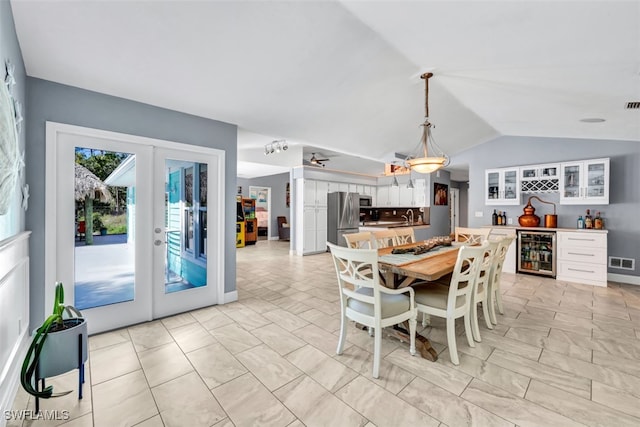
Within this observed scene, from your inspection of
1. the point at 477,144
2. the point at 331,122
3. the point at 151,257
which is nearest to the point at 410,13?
the point at 331,122

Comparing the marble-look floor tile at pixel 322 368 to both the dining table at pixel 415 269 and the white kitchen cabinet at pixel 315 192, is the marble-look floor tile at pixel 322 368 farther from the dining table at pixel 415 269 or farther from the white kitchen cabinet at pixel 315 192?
the white kitchen cabinet at pixel 315 192

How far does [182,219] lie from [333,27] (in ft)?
8.16

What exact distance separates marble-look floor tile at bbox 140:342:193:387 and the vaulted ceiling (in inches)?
91.2

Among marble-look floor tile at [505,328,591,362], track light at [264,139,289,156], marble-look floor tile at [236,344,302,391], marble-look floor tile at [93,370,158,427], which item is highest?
track light at [264,139,289,156]

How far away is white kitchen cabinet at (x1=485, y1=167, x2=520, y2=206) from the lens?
5.39 meters

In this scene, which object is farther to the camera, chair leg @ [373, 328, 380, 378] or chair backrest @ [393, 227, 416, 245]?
chair backrest @ [393, 227, 416, 245]

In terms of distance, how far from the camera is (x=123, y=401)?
1740 millimetres

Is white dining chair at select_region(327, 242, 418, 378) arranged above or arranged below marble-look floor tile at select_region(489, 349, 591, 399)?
above

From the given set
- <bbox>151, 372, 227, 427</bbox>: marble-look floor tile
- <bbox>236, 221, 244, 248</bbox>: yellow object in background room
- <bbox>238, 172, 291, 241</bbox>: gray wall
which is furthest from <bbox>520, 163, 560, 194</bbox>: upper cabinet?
<bbox>238, 172, 291, 241</bbox>: gray wall

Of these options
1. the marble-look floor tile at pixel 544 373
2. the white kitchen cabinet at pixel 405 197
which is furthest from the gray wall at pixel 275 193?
the marble-look floor tile at pixel 544 373

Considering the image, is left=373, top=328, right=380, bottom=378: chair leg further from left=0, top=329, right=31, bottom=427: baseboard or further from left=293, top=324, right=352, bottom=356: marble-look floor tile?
left=0, top=329, right=31, bottom=427: baseboard

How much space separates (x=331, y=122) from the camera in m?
3.94

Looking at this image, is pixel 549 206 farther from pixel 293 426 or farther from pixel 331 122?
pixel 293 426

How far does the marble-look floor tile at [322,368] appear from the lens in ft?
6.31
